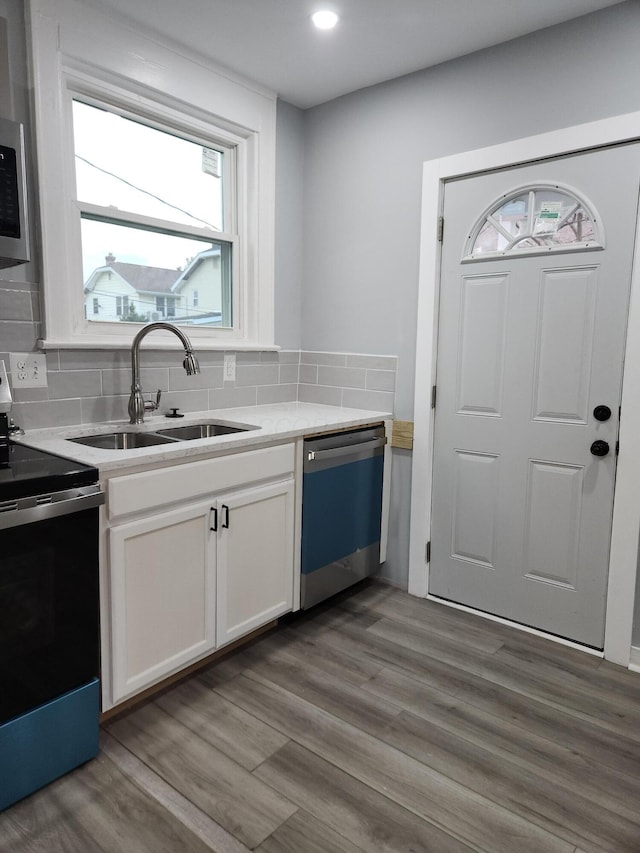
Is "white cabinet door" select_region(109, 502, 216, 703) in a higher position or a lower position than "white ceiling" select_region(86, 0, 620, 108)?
lower

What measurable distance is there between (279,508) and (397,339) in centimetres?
107

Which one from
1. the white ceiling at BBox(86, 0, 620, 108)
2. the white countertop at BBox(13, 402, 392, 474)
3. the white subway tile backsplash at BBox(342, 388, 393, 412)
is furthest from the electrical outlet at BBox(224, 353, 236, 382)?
the white ceiling at BBox(86, 0, 620, 108)

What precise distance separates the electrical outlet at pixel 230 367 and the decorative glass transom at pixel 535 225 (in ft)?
3.97

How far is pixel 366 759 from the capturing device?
1.75 meters

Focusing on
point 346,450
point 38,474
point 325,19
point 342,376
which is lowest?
point 346,450

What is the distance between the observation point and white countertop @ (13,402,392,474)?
1.77 m

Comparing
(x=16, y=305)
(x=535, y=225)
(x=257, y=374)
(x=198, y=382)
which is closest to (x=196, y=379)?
(x=198, y=382)

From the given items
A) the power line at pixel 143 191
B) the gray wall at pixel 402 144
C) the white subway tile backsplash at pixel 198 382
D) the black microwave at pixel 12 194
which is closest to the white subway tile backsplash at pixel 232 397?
the white subway tile backsplash at pixel 198 382

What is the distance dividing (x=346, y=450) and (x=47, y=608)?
1420mm

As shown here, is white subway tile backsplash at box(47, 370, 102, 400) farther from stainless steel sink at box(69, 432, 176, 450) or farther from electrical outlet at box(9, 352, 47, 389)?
stainless steel sink at box(69, 432, 176, 450)

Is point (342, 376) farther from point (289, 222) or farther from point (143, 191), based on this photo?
point (143, 191)

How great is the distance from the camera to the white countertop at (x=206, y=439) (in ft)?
5.80

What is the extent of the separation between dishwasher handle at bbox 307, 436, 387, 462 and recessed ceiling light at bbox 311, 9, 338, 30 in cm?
169

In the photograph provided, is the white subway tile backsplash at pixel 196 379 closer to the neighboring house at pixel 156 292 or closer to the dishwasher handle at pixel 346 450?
the neighboring house at pixel 156 292
